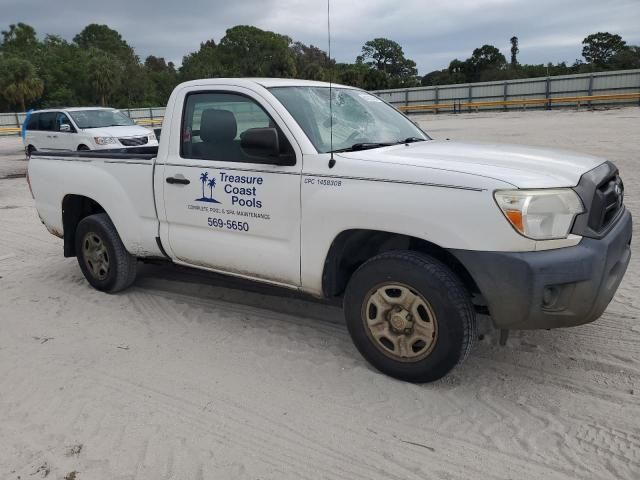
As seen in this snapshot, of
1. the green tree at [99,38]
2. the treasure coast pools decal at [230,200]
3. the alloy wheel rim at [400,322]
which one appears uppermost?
the green tree at [99,38]

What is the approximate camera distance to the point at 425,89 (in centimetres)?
3934

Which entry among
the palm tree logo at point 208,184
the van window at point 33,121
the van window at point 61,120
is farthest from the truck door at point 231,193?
the van window at point 33,121

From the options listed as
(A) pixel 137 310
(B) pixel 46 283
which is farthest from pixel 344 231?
(B) pixel 46 283

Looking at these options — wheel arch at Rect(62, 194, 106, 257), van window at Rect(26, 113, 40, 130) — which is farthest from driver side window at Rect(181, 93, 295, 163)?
van window at Rect(26, 113, 40, 130)

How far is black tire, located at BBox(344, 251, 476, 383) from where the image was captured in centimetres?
316

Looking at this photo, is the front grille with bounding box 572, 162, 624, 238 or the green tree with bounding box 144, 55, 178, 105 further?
the green tree with bounding box 144, 55, 178, 105

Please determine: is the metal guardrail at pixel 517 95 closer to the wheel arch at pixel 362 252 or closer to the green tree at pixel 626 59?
the green tree at pixel 626 59

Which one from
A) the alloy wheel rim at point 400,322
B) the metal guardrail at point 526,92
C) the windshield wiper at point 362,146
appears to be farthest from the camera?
the metal guardrail at point 526,92

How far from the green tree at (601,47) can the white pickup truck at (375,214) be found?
214 ft

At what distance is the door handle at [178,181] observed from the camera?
4270 millimetres

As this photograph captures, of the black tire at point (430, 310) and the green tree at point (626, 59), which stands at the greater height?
the green tree at point (626, 59)

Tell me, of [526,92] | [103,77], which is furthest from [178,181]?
[103,77]

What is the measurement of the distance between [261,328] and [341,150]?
1.57 m

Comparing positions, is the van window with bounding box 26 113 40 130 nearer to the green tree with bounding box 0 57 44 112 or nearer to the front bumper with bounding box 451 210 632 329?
the front bumper with bounding box 451 210 632 329
